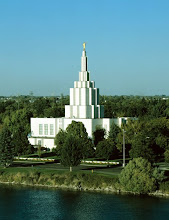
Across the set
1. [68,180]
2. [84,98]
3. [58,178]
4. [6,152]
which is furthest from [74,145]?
[84,98]

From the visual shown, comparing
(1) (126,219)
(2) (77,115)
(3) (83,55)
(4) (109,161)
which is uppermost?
(3) (83,55)

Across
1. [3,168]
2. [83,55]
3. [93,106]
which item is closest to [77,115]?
[93,106]

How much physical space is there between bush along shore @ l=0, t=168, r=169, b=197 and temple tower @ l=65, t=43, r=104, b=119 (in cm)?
2220

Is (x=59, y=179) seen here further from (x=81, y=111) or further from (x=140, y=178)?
(x=81, y=111)

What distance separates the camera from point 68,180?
60438 millimetres

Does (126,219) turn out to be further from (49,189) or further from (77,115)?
(77,115)

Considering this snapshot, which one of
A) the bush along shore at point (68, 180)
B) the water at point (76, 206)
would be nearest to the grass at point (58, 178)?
the bush along shore at point (68, 180)

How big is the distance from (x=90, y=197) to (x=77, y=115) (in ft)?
106

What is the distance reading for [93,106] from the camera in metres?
85.2

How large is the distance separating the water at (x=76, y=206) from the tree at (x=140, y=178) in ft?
5.65

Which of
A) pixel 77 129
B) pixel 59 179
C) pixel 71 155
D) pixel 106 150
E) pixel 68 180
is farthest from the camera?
pixel 77 129

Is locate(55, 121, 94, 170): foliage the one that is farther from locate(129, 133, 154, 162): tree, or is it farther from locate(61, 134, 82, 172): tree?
locate(129, 133, 154, 162): tree

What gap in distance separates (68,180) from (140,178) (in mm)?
9188

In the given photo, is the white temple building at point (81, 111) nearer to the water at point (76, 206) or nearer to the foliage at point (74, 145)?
the foliage at point (74, 145)
